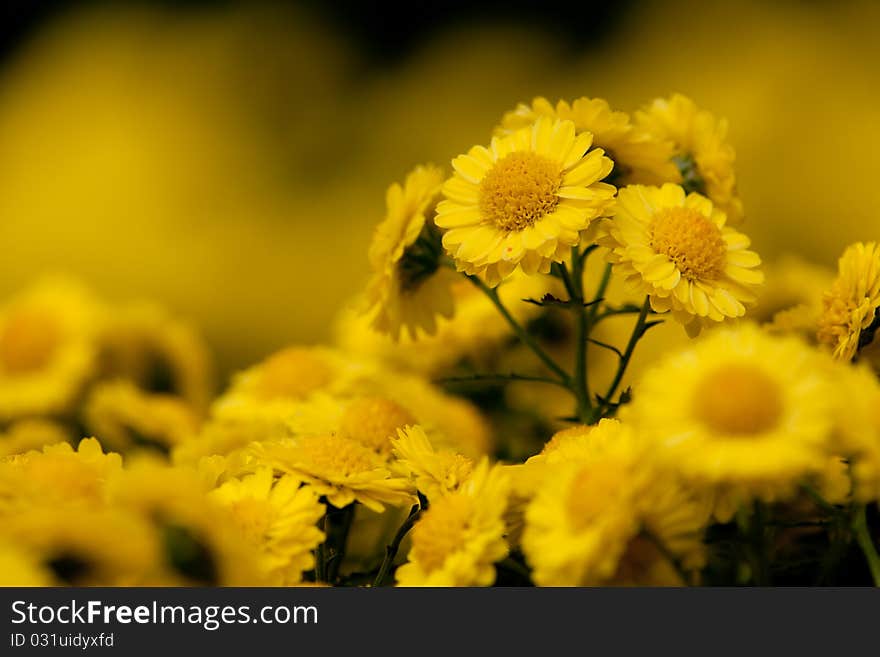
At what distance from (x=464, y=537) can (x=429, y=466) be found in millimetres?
61

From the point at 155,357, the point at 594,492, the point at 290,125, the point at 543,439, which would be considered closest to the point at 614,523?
the point at 594,492

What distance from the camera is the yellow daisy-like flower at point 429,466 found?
0.50 meters

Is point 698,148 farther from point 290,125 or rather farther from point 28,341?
point 290,125

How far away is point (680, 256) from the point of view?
1.82 ft

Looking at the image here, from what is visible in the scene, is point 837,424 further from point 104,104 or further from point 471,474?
point 104,104

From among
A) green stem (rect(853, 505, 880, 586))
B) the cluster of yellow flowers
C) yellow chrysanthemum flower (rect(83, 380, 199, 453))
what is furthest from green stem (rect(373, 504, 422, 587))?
yellow chrysanthemum flower (rect(83, 380, 199, 453))

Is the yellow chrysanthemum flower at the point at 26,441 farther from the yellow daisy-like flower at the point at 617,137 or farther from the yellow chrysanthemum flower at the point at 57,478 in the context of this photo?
the yellow daisy-like flower at the point at 617,137

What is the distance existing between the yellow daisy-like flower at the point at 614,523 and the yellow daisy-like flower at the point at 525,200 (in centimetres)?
13

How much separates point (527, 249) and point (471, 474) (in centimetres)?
13

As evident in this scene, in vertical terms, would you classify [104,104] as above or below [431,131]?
above

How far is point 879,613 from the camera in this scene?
452 millimetres

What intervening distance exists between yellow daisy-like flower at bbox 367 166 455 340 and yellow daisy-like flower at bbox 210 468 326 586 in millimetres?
175

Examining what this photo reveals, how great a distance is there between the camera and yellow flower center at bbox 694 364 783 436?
1.31ft

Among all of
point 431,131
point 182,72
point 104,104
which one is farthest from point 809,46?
point 104,104
